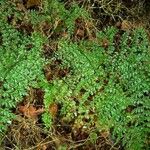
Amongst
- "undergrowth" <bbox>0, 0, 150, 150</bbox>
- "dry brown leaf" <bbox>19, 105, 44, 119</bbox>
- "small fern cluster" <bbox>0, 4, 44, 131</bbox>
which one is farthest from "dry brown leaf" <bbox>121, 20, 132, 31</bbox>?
"dry brown leaf" <bbox>19, 105, 44, 119</bbox>

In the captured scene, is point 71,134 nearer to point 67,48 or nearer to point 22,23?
point 67,48

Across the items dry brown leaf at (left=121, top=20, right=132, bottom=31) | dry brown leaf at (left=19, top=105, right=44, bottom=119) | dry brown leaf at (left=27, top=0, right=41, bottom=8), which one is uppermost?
dry brown leaf at (left=27, top=0, right=41, bottom=8)

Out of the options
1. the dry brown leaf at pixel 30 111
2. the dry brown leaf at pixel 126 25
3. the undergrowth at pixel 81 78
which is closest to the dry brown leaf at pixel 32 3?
the undergrowth at pixel 81 78

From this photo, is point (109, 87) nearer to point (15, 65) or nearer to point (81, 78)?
point (81, 78)

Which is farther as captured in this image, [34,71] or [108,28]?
[108,28]

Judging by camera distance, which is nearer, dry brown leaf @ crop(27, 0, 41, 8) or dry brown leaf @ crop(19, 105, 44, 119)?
dry brown leaf @ crop(19, 105, 44, 119)

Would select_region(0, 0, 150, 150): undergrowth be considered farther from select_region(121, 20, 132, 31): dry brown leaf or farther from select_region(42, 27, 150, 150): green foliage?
select_region(121, 20, 132, 31): dry brown leaf

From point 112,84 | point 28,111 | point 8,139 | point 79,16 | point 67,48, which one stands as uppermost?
point 79,16

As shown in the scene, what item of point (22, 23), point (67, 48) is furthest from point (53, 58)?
point (22, 23)
